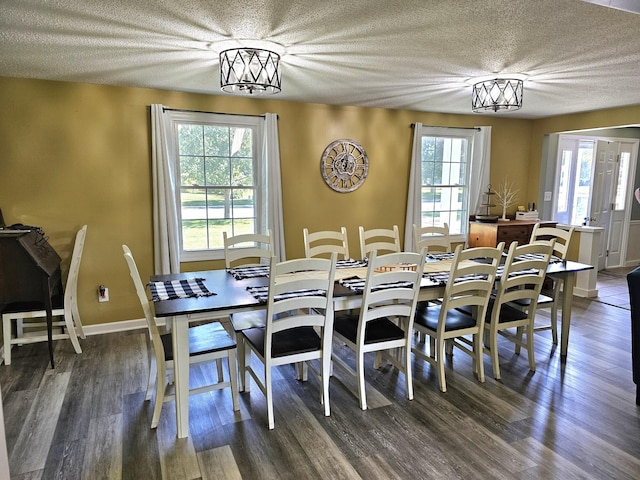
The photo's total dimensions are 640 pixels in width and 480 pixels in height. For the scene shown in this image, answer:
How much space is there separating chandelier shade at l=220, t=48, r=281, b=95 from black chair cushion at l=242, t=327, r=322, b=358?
5.52 ft

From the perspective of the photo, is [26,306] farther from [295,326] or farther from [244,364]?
[295,326]

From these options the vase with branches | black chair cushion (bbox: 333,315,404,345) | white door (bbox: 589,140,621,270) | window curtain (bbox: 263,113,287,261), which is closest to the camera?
black chair cushion (bbox: 333,315,404,345)

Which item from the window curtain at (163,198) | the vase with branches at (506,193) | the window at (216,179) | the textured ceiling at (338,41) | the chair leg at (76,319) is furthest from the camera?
the vase with branches at (506,193)

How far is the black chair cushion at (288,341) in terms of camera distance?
2595 mm

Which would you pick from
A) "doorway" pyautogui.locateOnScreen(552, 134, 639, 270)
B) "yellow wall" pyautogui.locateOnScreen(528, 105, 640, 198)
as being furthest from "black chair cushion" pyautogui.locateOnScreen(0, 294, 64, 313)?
"doorway" pyautogui.locateOnScreen(552, 134, 639, 270)

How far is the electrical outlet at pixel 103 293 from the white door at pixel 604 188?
7140mm

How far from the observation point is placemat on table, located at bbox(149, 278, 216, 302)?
8.41 ft

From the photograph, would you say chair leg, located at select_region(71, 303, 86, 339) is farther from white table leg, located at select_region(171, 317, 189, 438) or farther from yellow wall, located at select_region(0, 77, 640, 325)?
white table leg, located at select_region(171, 317, 189, 438)

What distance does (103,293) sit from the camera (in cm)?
411

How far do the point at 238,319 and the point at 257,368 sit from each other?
53 centimetres

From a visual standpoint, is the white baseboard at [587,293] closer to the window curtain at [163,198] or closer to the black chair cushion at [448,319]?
the black chair cushion at [448,319]

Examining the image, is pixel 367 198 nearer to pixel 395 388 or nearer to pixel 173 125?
pixel 173 125

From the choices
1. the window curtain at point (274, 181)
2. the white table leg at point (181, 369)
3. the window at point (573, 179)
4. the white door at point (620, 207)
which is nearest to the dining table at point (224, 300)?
the white table leg at point (181, 369)

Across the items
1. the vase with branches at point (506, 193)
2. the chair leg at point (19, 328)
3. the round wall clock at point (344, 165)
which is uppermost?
the round wall clock at point (344, 165)
